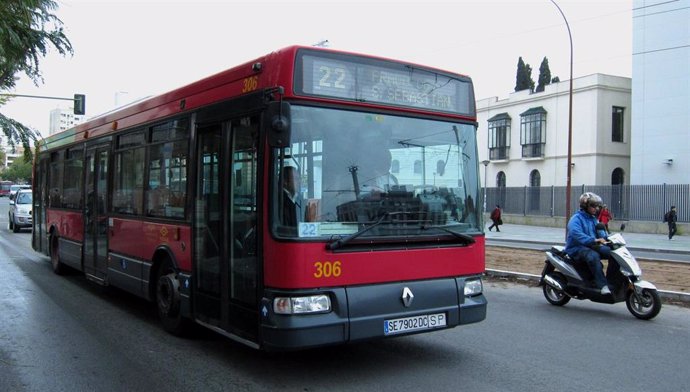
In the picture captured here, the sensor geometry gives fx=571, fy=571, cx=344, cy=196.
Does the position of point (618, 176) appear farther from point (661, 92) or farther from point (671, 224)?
point (671, 224)

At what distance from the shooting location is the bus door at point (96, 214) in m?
8.88

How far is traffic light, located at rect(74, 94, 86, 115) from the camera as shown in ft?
83.9

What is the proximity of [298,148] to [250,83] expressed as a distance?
0.94m

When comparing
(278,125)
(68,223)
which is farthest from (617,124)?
(278,125)

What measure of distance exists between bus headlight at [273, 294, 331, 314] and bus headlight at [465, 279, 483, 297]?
5.35ft

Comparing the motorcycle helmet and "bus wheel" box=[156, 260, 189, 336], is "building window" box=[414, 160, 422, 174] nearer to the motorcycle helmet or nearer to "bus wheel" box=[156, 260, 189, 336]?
"bus wheel" box=[156, 260, 189, 336]

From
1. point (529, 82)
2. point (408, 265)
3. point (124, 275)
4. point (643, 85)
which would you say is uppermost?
point (529, 82)

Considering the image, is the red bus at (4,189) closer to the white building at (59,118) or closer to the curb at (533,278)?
the white building at (59,118)

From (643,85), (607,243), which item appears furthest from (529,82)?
(607,243)

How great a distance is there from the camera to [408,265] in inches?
206

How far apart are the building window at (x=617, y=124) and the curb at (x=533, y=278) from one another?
32373 mm

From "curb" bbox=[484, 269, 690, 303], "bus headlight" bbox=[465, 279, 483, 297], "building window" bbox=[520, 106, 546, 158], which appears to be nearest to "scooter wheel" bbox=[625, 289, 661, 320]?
"curb" bbox=[484, 269, 690, 303]

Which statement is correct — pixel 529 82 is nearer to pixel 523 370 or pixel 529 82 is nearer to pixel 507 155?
pixel 507 155

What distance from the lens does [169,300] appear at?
21.7 feet
